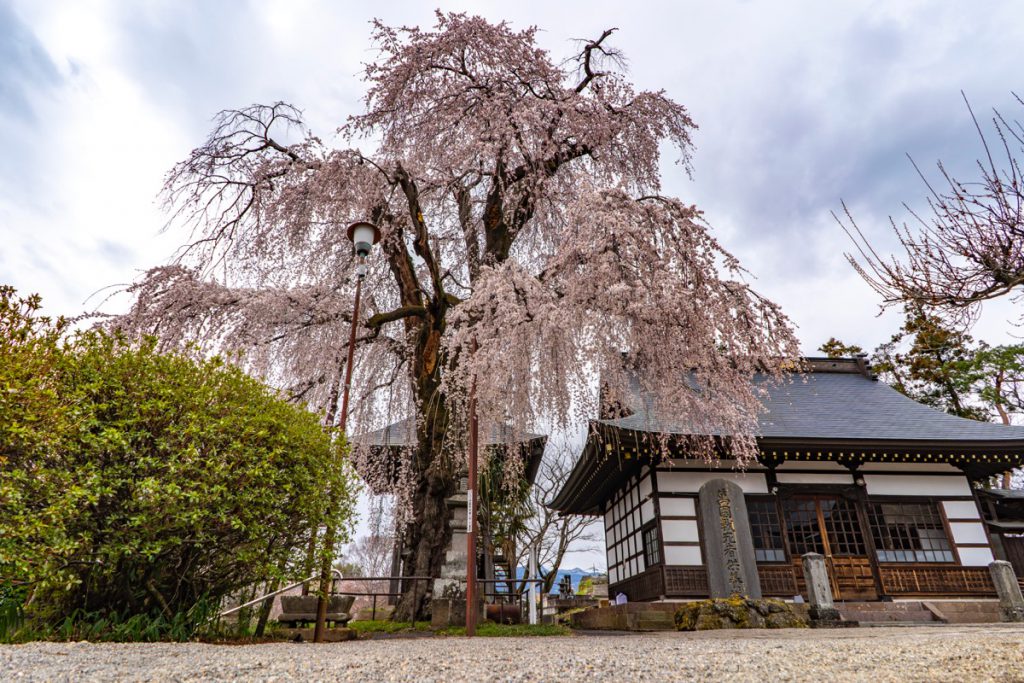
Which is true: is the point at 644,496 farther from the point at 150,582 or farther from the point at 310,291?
the point at 150,582

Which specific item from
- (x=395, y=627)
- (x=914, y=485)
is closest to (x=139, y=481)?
(x=395, y=627)

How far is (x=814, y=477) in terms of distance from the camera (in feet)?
36.3

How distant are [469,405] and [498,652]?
295 centimetres

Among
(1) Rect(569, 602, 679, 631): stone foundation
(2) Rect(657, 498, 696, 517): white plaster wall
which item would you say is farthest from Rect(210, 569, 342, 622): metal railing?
(2) Rect(657, 498, 696, 517): white plaster wall

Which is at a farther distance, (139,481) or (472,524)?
(472,524)

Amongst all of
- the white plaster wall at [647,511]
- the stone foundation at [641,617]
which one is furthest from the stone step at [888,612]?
the white plaster wall at [647,511]

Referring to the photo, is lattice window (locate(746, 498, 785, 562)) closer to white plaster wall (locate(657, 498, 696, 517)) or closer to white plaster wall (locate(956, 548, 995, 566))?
white plaster wall (locate(657, 498, 696, 517))

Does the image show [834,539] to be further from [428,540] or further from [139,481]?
[139,481]

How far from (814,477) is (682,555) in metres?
3.51

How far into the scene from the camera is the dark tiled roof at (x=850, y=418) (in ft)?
35.1

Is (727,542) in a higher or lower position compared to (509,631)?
higher

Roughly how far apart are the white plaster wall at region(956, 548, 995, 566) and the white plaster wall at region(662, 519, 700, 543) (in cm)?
539

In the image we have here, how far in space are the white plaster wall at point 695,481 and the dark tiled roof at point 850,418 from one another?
103cm

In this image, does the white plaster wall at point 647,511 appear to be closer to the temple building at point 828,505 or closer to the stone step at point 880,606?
the temple building at point 828,505
